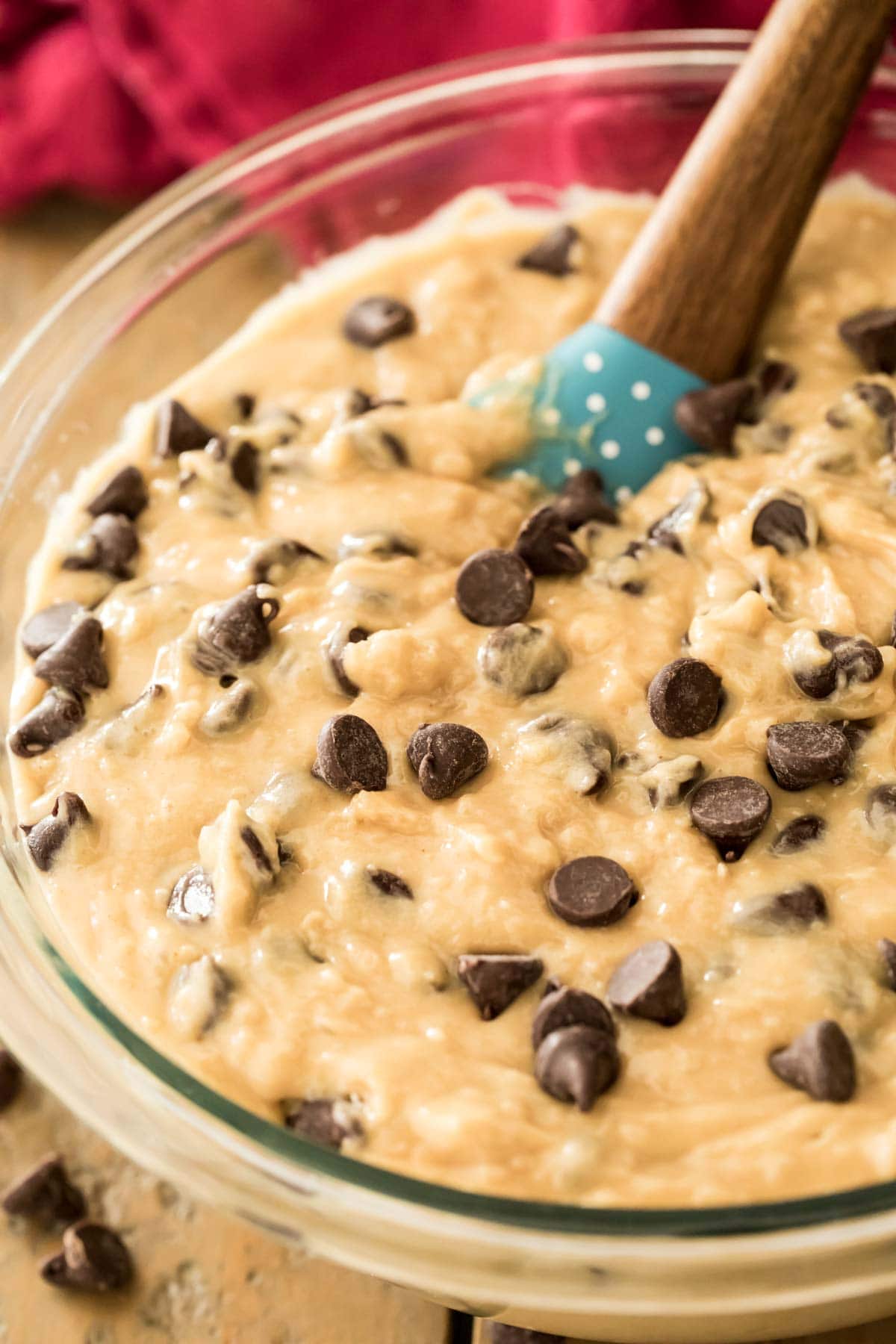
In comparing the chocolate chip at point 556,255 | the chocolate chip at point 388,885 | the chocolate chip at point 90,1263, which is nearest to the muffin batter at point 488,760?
the chocolate chip at point 388,885

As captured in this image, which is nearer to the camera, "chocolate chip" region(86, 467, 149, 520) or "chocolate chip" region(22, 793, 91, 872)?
"chocolate chip" region(22, 793, 91, 872)

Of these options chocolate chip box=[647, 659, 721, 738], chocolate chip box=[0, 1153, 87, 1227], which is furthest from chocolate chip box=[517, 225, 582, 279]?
chocolate chip box=[0, 1153, 87, 1227]

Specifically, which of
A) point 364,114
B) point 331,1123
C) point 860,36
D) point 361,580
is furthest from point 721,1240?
point 364,114

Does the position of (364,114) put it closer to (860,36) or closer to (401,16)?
(401,16)

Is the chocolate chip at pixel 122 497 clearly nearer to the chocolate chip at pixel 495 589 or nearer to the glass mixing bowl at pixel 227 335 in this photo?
the glass mixing bowl at pixel 227 335

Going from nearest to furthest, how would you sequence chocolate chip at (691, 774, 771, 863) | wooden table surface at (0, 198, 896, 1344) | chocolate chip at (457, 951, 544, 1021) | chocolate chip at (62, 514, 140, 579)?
chocolate chip at (457, 951, 544, 1021) → chocolate chip at (691, 774, 771, 863) → wooden table surface at (0, 198, 896, 1344) → chocolate chip at (62, 514, 140, 579)

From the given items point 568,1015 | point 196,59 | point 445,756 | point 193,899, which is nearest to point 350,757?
point 445,756

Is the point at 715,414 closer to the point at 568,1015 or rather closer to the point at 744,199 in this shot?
the point at 744,199

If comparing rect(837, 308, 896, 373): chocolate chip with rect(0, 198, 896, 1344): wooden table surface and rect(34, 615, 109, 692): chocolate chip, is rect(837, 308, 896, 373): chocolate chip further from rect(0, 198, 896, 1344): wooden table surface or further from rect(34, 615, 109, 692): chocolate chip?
rect(0, 198, 896, 1344): wooden table surface
